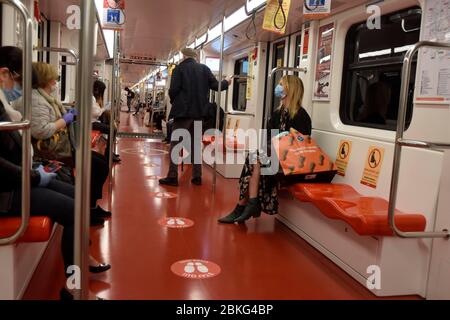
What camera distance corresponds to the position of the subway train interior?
2.17 m

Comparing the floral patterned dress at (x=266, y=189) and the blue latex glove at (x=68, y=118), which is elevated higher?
the blue latex glove at (x=68, y=118)

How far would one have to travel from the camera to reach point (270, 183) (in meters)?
3.88

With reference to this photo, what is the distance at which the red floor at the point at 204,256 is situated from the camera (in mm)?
2562

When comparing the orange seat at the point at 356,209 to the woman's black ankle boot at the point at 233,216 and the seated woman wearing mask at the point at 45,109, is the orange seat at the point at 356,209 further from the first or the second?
the seated woman wearing mask at the point at 45,109

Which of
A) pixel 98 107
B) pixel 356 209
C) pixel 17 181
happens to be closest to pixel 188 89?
pixel 98 107

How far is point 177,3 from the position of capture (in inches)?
231

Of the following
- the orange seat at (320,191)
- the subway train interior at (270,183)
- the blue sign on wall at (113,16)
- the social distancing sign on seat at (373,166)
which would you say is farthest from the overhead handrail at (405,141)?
the blue sign on wall at (113,16)

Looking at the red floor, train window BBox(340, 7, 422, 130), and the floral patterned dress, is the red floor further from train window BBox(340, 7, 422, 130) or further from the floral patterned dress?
train window BBox(340, 7, 422, 130)

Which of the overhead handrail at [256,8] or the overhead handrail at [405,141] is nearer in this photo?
the overhead handrail at [405,141]

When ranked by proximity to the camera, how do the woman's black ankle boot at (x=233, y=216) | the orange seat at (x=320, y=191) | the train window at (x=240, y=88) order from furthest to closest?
the train window at (x=240, y=88), the woman's black ankle boot at (x=233, y=216), the orange seat at (x=320, y=191)

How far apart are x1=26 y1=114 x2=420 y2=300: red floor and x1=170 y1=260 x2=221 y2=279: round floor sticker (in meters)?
0.05

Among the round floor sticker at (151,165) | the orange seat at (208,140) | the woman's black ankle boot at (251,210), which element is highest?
the orange seat at (208,140)

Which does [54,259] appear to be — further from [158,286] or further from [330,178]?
[330,178]

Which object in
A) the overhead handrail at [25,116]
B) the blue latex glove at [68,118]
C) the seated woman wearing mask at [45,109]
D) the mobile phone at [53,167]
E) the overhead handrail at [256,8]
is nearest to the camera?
the overhead handrail at [25,116]
